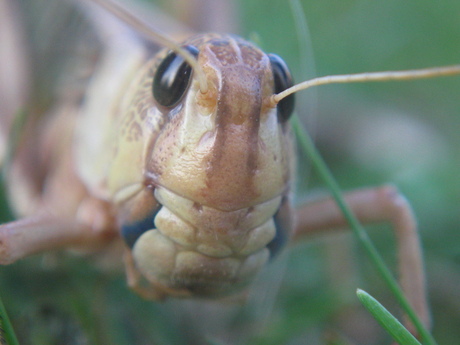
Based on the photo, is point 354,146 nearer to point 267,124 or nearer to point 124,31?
point 124,31

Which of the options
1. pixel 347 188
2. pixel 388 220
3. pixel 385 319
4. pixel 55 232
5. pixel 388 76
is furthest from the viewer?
pixel 347 188

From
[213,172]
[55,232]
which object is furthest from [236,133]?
[55,232]

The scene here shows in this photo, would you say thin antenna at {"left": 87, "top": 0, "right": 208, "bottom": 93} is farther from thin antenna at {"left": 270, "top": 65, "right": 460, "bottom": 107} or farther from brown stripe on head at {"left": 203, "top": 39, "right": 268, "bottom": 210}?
thin antenna at {"left": 270, "top": 65, "right": 460, "bottom": 107}

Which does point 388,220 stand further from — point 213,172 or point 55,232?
point 55,232

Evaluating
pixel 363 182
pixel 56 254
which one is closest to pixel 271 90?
pixel 56 254

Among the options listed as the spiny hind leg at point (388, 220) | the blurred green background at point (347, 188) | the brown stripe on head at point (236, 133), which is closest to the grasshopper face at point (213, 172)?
the brown stripe on head at point (236, 133)

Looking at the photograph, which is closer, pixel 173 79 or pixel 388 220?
pixel 173 79
